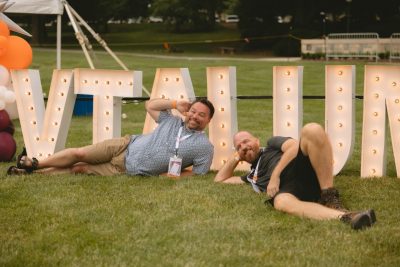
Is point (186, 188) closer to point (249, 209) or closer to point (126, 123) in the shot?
point (249, 209)

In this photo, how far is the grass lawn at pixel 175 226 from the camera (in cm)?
429

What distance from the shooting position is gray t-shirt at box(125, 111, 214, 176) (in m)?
6.61

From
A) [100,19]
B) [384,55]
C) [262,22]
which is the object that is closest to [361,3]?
[262,22]

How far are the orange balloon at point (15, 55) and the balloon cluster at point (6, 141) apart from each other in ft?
2.44

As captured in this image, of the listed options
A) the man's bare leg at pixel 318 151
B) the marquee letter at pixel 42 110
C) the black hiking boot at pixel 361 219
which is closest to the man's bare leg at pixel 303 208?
the black hiking boot at pixel 361 219

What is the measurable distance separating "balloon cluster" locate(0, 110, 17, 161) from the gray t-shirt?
6.29 ft

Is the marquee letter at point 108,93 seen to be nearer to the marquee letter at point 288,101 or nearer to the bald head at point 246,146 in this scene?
the marquee letter at point 288,101

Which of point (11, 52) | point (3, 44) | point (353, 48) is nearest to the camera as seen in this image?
point (3, 44)

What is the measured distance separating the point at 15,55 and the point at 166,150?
10.1 ft

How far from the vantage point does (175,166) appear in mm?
6637

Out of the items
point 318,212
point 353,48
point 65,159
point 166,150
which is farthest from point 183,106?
point 353,48

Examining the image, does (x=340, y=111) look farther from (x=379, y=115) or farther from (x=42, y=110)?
(x=42, y=110)

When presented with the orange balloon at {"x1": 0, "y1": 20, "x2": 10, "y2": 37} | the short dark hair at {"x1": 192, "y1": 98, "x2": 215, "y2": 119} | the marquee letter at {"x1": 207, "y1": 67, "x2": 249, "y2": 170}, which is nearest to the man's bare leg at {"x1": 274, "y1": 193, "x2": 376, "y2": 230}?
the short dark hair at {"x1": 192, "y1": 98, "x2": 215, "y2": 119}

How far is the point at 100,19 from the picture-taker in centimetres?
5119
